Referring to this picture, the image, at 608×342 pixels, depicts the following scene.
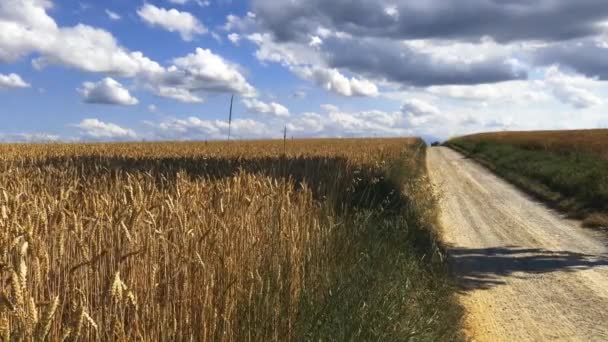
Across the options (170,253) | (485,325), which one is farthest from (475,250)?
(170,253)

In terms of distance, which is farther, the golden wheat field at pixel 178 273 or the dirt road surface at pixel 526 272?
the dirt road surface at pixel 526 272

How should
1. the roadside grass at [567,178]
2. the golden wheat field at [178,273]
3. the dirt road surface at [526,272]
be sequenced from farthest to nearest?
the roadside grass at [567,178], the dirt road surface at [526,272], the golden wheat field at [178,273]

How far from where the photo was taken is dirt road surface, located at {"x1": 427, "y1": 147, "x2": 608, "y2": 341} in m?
8.42

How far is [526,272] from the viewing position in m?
11.3

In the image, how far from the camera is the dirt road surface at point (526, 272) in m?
8.42

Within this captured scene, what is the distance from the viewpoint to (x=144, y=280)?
3.69 metres

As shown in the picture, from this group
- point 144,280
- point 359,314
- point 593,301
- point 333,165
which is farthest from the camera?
point 333,165

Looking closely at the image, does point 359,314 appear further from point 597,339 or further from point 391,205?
point 391,205

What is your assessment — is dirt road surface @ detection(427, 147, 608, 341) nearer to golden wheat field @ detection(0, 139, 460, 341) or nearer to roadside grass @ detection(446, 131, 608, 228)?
roadside grass @ detection(446, 131, 608, 228)

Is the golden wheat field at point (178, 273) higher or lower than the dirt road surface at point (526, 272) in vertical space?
higher

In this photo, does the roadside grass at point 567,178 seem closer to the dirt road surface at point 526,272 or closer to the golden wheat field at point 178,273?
the dirt road surface at point 526,272

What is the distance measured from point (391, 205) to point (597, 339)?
5.89 metres

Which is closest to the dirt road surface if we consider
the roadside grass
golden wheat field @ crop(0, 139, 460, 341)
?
the roadside grass

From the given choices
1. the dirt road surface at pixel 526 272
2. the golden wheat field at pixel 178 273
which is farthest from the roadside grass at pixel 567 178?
the golden wheat field at pixel 178 273
